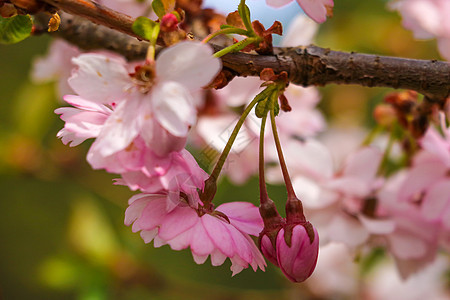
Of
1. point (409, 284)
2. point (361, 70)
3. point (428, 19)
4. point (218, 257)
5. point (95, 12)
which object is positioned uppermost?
point (428, 19)

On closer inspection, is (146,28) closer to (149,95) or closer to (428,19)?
(149,95)

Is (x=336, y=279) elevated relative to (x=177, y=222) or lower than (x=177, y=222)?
lower

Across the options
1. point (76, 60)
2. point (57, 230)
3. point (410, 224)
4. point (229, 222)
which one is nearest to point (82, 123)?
point (76, 60)

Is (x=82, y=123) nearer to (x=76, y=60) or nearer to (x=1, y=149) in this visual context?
(x=76, y=60)

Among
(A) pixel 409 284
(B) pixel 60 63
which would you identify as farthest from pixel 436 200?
(A) pixel 409 284

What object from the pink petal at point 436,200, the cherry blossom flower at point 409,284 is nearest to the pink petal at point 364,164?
the pink petal at point 436,200

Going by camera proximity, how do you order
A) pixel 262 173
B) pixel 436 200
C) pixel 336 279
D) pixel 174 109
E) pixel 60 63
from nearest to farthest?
pixel 174 109 < pixel 262 173 < pixel 436 200 < pixel 60 63 < pixel 336 279

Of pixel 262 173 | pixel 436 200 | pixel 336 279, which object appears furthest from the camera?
pixel 336 279

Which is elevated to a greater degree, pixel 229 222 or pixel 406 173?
pixel 406 173
